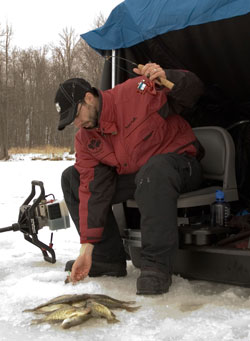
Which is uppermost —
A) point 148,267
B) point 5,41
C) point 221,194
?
point 5,41

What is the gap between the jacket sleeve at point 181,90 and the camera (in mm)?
2693

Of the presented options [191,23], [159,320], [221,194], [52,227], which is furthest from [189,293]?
[191,23]

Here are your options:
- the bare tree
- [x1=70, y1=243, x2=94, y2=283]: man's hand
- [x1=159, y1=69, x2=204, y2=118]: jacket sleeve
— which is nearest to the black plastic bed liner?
[x1=70, y1=243, x2=94, y2=283]: man's hand

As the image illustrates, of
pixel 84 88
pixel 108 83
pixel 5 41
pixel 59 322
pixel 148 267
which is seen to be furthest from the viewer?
pixel 5 41

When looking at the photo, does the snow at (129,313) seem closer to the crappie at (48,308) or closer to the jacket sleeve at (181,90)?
the crappie at (48,308)

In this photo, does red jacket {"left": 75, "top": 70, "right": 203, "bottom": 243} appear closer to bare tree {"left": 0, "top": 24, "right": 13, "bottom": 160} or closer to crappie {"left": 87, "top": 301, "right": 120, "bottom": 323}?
crappie {"left": 87, "top": 301, "right": 120, "bottom": 323}

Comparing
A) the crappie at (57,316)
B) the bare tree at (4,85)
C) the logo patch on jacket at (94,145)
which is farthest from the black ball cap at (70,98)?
the bare tree at (4,85)

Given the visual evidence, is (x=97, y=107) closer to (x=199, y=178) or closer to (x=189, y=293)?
(x=199, y=178)

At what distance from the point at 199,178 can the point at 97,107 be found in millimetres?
804

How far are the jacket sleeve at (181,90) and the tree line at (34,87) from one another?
19682 mm

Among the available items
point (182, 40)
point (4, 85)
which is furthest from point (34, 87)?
point (182, 40)

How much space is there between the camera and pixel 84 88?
274 centimetres

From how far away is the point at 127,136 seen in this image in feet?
9.17

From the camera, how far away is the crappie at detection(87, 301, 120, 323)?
6.88ft
